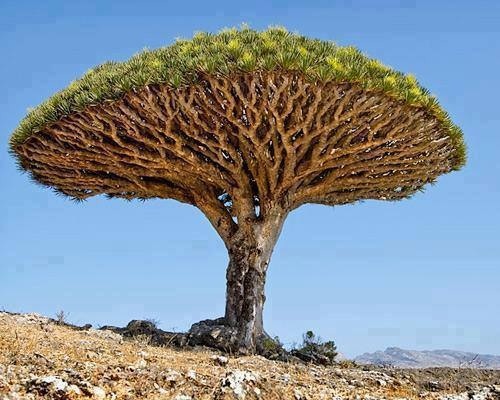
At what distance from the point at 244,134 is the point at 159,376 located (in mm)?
5785

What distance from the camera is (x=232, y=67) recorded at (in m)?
10.8

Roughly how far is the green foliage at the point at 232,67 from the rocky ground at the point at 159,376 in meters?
4.18

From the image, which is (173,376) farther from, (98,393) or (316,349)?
(316,349)

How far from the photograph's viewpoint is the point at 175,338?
1247cm

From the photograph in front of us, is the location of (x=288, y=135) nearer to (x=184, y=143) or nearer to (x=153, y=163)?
(x=184, y=143)

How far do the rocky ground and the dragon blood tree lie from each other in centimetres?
307

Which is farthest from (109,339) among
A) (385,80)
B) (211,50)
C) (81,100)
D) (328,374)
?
(385,80)

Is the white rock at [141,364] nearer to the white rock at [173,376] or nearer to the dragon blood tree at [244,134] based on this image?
the white rock at [173,376]

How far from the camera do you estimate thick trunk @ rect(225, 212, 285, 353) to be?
12513 millimetres

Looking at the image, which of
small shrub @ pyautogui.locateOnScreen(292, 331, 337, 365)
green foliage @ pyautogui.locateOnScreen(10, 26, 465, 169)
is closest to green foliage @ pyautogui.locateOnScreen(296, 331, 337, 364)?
small shrub @ pyautogui.locateOnScreen(292, 331, 337, 365)

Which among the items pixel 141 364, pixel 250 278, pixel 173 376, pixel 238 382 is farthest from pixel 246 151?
pixel 238 382

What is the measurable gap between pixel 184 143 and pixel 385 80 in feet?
12.8

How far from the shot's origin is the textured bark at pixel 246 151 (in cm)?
1148

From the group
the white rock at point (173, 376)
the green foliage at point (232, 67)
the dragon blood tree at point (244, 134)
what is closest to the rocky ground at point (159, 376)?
the white rock at point (173, 376)
